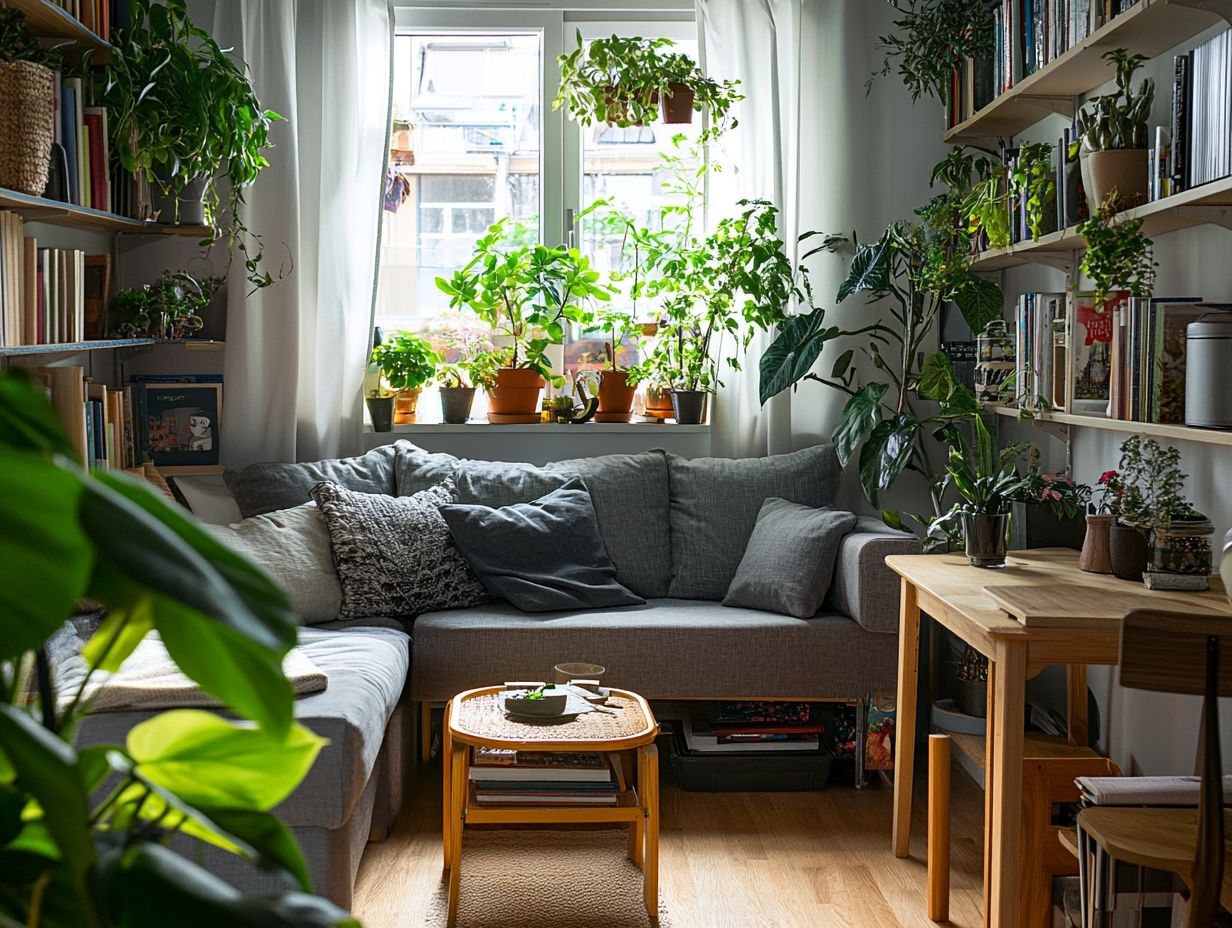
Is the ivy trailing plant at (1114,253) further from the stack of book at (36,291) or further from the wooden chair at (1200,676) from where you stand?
the stack of book at (36,291)

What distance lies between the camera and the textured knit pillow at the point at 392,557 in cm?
343

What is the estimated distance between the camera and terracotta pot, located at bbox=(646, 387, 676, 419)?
4.27 meters

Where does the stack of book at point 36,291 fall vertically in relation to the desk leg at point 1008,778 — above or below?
above

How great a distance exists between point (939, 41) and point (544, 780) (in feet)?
8.12

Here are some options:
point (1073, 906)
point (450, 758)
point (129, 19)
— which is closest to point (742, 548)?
point (450, 758)

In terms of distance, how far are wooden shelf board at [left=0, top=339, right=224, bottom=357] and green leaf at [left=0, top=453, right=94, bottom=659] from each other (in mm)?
2639

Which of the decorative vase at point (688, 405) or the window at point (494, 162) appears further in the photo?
the window at point (494, 162)

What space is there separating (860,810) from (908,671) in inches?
21.8

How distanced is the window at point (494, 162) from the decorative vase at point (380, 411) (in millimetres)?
359

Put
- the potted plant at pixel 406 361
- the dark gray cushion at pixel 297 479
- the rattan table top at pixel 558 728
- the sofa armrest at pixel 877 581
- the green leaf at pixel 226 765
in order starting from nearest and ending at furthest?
the green leaf at pixel 226 765 < the rattan table top at pixel 558 728 < the sofa armrest at pixel 877 581 < the dark gray cushion at pixel 297 479 < the potted plant at pixel 406 361

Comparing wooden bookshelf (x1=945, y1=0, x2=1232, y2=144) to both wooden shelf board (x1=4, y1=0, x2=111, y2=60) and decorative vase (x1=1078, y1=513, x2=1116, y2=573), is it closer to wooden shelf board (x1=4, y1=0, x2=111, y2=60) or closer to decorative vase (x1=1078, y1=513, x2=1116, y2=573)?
decorative vase (x1=1078, y1=513, x2=1116, y2=573)

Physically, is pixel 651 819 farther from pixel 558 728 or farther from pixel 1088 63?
pixel 1088 63

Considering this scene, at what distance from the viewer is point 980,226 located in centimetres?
344

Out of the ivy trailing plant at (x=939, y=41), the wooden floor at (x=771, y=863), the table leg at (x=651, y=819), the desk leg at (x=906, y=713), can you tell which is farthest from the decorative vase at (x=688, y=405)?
the table leg at (x=651, y=819)
